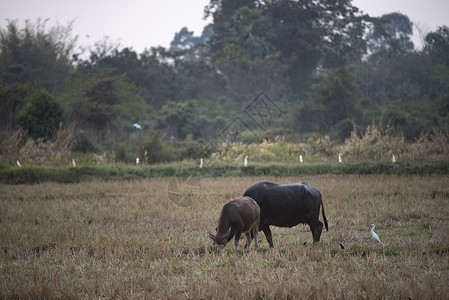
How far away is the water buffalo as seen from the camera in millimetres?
6055

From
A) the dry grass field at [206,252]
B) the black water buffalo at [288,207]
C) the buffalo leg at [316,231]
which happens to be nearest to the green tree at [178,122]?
the dry grass field at [206,252]

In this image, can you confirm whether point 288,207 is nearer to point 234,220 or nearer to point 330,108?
point 234,220

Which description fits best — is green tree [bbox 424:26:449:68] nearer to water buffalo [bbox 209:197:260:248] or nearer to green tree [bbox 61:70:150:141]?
green tree [bbox 61:70:150:141]

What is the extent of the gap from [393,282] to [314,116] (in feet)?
90.9

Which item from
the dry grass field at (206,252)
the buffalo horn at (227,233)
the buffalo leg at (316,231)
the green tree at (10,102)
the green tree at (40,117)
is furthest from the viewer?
the green tree at (10,102)

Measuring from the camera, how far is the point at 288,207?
22.3 feet

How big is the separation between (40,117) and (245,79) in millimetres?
22088

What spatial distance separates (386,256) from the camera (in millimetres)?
6008

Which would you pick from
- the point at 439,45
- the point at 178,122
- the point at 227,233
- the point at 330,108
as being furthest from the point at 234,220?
the point at 439,45

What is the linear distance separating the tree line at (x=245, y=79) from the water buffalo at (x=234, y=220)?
72.8ft

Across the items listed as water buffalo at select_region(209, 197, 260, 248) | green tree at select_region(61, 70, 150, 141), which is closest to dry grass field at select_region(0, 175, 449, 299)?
water buffalo at select_region(209, 197, 260, 248)

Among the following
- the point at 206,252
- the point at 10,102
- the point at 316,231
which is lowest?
the point at 206,252

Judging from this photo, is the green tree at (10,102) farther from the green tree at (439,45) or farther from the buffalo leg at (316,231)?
the green tree at (439,45)

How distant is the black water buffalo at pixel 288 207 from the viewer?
6.81 m
